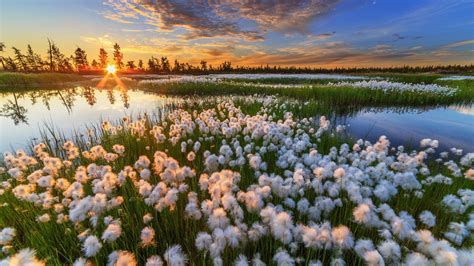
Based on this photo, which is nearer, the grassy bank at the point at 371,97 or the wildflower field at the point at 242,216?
the wildflower field at the point at 242,216

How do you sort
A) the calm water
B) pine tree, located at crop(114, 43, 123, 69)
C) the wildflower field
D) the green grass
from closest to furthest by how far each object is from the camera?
the wildflower field, the green grass, the calm water, pine tree, located at crop(114, 43, 123, 69)

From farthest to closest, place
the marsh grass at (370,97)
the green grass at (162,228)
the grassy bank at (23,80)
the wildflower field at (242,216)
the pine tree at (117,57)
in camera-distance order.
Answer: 1. the pine tree at (117,57)
2. the grassy bank at (23,80)
3. the marsh grass at (370,97)
4. the green grass at (162,228)
5. the wildflower field at (242,216)

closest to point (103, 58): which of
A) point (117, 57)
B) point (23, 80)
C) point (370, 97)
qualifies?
point (117, 57)

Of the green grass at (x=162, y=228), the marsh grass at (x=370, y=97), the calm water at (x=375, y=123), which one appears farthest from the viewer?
the marsh grass at (x=370, y=97)

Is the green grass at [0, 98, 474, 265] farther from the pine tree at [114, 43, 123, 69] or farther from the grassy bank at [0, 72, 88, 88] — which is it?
the pine tree at [114, 43, 123, 69]

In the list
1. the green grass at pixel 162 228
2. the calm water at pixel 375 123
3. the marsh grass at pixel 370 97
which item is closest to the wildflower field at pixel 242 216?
the green grass at pixel 162 228

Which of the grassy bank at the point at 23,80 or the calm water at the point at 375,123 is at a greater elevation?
the grassy bank at the point at 23,80

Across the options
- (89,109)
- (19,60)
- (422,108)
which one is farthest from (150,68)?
(422,108)

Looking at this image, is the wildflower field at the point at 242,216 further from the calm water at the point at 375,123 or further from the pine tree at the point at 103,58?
the pine tree at the point at 103,58

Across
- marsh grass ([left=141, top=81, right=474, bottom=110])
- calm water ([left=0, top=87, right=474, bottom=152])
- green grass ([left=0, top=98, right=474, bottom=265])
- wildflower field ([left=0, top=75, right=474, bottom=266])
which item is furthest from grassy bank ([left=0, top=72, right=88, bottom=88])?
green grass ([left=0, top=98, right=474, bottom=265])

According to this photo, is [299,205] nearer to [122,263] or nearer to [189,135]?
[122,263]

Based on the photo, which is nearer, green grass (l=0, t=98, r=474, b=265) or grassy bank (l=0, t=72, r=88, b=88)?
green grass (l=0, t=98, r=474, b=265)

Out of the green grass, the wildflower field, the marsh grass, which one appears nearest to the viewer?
the wildflower field

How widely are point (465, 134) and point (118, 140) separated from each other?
42.2 ft
